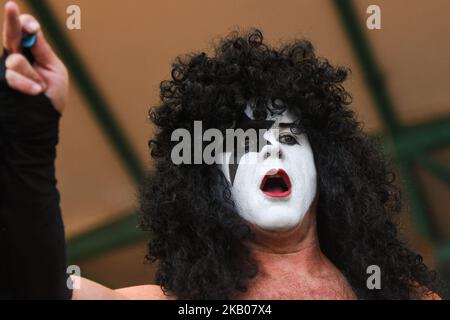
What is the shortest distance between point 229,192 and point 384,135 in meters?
2.62

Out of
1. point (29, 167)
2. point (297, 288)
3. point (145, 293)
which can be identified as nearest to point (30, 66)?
point (29, 167)

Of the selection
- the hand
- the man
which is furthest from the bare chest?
the hand

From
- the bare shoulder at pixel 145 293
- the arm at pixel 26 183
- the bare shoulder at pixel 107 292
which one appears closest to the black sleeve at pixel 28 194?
the arm at pixel 26 183

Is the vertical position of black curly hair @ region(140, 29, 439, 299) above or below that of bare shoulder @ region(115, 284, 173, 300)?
above

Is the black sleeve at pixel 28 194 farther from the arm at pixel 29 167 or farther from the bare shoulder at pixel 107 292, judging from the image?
the bare shoulder at pixel 107 292

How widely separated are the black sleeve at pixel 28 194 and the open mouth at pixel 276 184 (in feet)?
2.01

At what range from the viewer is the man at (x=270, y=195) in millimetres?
2221

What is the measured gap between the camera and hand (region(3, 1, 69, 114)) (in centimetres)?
170

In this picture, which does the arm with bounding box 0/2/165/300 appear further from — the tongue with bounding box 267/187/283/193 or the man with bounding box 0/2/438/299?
the tongue with bounding box 267/187/283/193

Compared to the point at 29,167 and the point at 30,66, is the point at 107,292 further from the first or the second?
the point at 30,66

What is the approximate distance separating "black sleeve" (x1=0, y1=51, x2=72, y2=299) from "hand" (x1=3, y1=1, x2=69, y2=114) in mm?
19

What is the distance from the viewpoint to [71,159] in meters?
4.55

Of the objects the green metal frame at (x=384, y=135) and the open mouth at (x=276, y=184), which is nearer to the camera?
the open mouth at (x=276, y=184)
